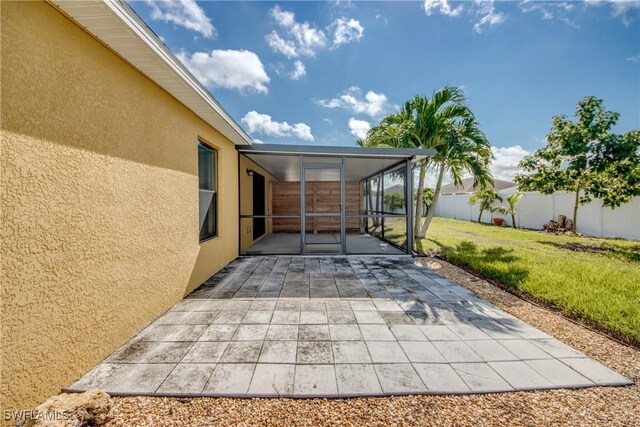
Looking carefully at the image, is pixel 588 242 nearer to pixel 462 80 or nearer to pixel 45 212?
pixel 462 80

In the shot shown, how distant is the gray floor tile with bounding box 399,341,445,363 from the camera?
2337 millimetres

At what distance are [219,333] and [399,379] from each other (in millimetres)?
1870

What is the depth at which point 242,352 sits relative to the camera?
7.93ft

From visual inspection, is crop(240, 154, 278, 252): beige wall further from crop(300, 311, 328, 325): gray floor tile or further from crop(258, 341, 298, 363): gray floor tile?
crop(258, 341, 298, 363): gray floor tile

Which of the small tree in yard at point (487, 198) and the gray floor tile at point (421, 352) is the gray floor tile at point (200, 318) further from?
the small tree in yard at point (487, 198)

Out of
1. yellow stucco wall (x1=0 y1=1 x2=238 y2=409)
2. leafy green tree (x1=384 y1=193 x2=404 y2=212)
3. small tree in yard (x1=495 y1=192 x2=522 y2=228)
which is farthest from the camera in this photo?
small tree in yard (x1=495 y1=192 x2=522 y2=228)

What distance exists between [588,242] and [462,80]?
712cm

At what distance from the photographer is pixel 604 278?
4.46 m

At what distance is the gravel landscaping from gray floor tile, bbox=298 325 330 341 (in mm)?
829

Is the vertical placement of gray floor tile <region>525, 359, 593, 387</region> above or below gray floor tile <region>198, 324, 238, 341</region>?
below

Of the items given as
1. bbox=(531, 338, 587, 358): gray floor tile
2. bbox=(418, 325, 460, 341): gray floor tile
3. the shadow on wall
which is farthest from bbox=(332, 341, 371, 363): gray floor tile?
the shadow on wall

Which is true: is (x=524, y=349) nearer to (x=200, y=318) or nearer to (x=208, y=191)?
(x=200, y=318)

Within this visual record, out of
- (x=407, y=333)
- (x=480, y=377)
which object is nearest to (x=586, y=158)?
(x=407, y=333)

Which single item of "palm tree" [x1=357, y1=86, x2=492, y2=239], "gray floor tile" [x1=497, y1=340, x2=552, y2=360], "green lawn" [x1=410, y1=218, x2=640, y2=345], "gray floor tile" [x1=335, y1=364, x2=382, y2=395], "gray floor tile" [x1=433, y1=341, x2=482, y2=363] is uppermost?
"palm tree" [x1=357, y1=86, x2=492, y2=239]
